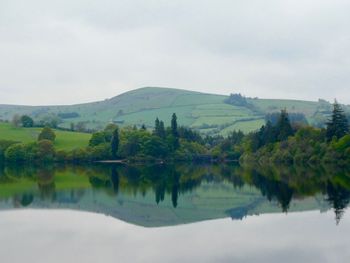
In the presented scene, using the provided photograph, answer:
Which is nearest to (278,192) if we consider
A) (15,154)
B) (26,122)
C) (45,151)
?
(45,151)

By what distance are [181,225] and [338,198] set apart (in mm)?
12630

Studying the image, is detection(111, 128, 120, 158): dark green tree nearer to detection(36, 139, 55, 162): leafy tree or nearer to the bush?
detection(36, 139, 55, 162): leafy tree

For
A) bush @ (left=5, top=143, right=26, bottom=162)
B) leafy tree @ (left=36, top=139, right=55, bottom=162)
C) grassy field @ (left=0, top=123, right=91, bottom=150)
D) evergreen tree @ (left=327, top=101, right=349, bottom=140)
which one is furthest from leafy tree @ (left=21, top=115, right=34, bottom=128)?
evergreen tree @ (left=327, top=101, right=349, bottom=140)

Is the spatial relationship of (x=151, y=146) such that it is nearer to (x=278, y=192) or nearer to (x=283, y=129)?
(x=283, y=129)

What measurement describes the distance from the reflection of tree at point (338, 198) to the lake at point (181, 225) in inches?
2.1

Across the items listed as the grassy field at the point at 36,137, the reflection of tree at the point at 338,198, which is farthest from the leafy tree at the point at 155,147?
the reflection of tree at the point at 338,198

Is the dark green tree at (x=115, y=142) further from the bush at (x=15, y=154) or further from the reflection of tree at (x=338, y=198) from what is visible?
the reflection of tree at (x=338, y=198)

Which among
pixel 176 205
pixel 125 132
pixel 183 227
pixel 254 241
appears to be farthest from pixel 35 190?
pixel 125 132

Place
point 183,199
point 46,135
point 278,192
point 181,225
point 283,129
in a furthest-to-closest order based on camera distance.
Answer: point 46,135, point 283,129, point 278,192, point 183,199, point 181,225

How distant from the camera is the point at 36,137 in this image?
150 m

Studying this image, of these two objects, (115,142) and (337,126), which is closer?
(337,126)

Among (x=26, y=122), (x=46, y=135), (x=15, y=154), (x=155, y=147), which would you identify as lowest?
(x=15, y=154)

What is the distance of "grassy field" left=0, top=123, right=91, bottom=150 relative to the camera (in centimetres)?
14512

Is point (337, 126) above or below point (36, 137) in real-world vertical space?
above
